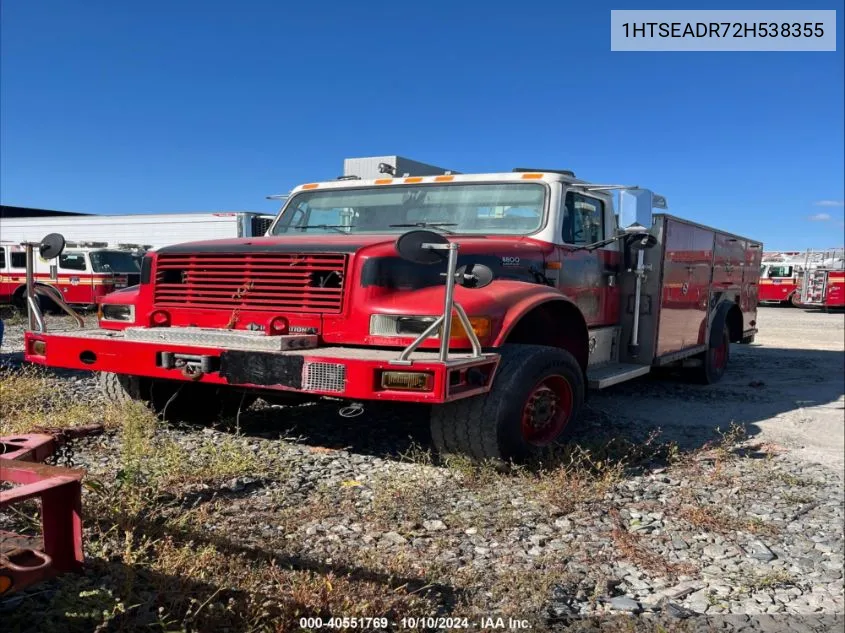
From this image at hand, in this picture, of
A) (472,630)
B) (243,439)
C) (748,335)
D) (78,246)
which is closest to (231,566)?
(472,630)

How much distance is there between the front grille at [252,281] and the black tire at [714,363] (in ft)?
17.1

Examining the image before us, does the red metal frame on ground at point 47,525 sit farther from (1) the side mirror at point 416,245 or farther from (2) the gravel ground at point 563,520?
(1) the side mirror at point 416,245

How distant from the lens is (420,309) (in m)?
3.95

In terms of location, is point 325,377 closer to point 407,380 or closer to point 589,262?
point 407,380

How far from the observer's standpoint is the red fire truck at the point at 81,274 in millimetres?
16339

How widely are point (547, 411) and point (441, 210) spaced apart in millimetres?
1712

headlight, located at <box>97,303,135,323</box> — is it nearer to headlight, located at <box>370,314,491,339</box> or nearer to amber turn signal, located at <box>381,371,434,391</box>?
headlight, located at <box>370,314,491,339</box>

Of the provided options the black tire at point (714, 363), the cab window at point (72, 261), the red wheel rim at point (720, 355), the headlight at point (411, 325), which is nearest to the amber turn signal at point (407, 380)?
the headlight at point (411, 325)

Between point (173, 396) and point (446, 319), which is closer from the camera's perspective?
point (446, 319)

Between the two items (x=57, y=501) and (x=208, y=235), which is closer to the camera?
(x=57, y=501)

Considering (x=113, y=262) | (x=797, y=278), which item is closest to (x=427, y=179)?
(x=113, y=262)

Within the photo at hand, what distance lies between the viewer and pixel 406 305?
4023 millimetres

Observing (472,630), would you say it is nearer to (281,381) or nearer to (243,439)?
(281,381)

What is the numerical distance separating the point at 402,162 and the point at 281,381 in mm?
3142
